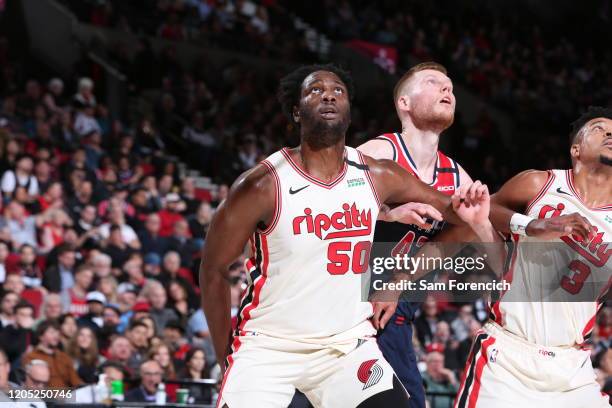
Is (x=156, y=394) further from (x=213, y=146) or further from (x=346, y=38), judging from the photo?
(x=346, y=38)

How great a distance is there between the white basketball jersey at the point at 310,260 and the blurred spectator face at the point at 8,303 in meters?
4.73

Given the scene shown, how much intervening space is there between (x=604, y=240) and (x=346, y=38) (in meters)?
15.5

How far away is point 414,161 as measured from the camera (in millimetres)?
5641

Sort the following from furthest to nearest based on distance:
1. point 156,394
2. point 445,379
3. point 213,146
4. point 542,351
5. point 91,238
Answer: point 213,146
point 91,238
point 445,379
point 156,394
point 542,351

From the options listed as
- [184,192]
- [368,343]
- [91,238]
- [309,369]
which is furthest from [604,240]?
[184,192]

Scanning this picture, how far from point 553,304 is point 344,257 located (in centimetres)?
128

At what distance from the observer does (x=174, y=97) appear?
15.7 meters

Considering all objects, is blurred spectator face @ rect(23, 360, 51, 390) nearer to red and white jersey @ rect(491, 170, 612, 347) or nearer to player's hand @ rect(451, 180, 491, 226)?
red and white jersey @ rect(491, 170, 612, 347)

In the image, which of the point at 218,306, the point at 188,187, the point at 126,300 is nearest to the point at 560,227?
the point at 218,306

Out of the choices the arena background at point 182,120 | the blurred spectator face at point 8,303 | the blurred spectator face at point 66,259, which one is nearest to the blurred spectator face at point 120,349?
the arena background at point 182,120

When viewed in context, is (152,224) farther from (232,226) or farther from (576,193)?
(232,226)

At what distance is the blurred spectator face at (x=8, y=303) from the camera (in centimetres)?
870

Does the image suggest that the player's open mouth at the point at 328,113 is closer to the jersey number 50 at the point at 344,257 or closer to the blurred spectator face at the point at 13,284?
the jersey number 50 at the point at 344,257

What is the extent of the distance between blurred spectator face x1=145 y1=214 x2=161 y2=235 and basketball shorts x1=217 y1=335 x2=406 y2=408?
23.0 ft
